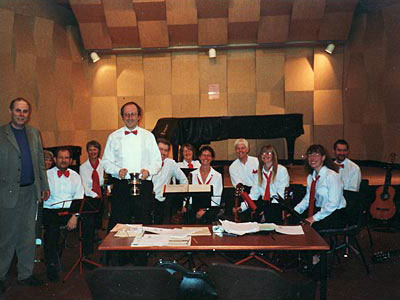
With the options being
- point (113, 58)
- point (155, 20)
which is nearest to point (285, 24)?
point (155, 20)

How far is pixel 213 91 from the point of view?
10797 mm

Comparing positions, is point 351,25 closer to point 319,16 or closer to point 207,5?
point 319,16

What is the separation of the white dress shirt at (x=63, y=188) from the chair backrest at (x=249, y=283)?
304cm

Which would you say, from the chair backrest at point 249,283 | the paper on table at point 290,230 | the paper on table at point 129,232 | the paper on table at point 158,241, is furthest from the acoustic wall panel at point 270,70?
the chair backrest at point 249,283

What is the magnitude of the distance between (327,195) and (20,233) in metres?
3.06

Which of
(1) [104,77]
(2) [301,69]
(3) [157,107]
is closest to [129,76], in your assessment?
(1) [104,77]

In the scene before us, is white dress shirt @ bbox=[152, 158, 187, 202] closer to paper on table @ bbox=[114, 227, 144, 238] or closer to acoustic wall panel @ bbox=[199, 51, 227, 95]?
paper on table @ bbox=[114, 227, 144, 238]

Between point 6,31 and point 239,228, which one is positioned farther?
point 6,31

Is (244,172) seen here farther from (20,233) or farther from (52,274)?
(20,233)

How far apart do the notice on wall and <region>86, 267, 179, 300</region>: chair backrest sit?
30.9 ft

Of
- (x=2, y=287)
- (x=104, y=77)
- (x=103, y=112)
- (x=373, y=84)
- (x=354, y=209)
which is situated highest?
(x=104, y=77)

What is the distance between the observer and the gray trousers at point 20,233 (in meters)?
3.67

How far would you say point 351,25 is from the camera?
9.96 m

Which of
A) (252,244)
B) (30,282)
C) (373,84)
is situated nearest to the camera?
(252,244)
